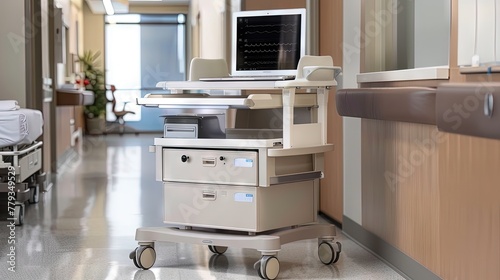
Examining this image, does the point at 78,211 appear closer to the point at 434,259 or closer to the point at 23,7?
the point at 23,7

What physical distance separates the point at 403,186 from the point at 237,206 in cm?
87

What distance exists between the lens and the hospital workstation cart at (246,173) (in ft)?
13.3

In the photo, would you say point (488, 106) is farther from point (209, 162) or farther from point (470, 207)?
point (209, 162)

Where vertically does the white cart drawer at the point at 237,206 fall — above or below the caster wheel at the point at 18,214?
above

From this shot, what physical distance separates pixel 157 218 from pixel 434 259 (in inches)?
112

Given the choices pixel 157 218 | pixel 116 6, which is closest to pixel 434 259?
pixel 157 218

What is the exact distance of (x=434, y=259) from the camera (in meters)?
3.59

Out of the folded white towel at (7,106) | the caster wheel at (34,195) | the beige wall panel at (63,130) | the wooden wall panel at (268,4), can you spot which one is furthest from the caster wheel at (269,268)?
the beige wall panel at (63,130)

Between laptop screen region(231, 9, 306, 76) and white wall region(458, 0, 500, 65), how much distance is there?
4.41ft

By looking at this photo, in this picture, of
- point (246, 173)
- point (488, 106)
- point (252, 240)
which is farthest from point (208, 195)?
point (488, 106)

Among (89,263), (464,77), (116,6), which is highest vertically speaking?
(116,6)

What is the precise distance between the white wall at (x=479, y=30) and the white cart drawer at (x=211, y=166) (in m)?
1.32

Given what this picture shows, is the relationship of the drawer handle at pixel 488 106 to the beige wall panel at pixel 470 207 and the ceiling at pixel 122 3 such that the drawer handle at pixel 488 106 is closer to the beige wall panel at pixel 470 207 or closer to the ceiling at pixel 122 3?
the beige wall panel at pixel 470 207

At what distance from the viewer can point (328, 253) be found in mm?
4328
